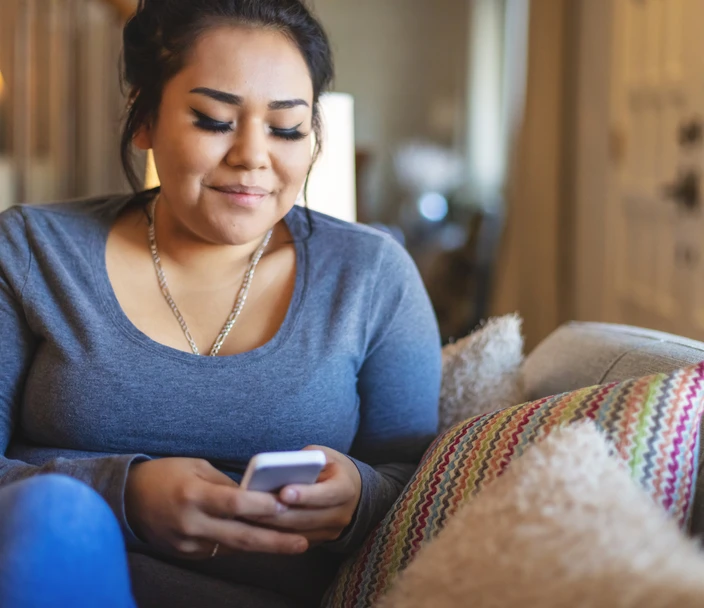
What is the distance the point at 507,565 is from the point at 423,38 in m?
5.76

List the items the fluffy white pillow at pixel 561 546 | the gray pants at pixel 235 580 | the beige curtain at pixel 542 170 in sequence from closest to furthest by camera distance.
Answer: the fluffy white pillow at pixel 561 546 < the gray pants at pixel 235 580 < the beige curtain at pixel 542 170

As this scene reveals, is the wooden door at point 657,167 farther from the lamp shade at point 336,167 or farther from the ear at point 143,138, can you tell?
the ear at point 143,138

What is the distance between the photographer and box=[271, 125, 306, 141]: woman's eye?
1128 mm

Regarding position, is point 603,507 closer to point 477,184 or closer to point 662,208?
point 662,208

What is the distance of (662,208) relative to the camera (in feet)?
9.14

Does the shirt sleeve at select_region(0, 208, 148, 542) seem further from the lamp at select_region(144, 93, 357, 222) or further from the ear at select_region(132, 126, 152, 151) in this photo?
the lamp at select_region(144, 93, 357, 222)

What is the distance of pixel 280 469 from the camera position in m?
0.80

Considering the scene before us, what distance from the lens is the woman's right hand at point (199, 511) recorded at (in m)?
0.85

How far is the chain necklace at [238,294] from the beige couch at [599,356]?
450mm

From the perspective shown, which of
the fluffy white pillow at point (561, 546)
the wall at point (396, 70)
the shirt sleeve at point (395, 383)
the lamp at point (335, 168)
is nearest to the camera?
the fluffy white pillow at point (561, 546)

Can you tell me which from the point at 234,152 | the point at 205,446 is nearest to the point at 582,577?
the point at 205,446

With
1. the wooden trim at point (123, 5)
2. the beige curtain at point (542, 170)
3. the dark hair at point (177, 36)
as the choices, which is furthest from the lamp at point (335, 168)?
the beige curtain at point (542, 170)

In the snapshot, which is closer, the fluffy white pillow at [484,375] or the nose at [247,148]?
the nose at [247,148]

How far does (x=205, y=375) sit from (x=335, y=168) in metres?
0.86
